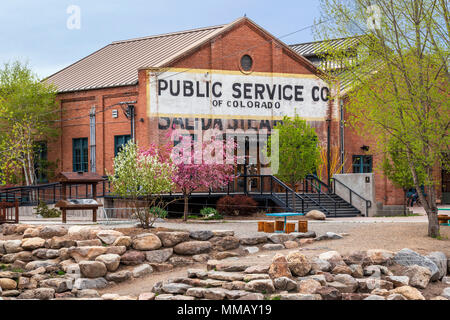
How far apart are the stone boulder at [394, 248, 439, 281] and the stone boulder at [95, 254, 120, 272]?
274 inches

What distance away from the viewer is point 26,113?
1463 inches

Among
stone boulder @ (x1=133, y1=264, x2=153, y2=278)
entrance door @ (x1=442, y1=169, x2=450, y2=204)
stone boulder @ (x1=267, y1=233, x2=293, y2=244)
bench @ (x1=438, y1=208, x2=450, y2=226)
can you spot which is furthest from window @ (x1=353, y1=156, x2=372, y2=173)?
stone boulder @ (x1=133, y1=264, x2=153, y2=278)

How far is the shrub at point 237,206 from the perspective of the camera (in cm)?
2773

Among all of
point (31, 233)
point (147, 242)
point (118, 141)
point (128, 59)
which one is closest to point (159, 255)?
point (147, 242)

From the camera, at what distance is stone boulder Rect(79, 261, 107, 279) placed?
1574 cm

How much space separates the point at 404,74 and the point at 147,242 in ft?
28.0

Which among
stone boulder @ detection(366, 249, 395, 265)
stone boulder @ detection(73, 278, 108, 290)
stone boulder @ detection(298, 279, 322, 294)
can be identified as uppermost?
stone boulder @ detection(366, 249, 395, 265)

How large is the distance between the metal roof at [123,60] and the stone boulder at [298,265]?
19441mm

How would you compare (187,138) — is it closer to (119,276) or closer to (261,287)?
(119,276)

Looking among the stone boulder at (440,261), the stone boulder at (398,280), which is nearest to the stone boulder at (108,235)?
the stone boulder at (398,280)

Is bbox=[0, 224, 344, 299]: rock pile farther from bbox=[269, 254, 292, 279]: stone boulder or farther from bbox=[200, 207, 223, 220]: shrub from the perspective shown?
bbox=[200, 207, 223, 220]: shrub

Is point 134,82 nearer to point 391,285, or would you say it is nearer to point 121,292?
point 121,292

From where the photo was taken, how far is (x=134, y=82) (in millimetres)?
33312

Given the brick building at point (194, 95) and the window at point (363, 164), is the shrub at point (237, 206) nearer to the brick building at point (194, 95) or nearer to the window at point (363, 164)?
the brick building at point (194, 95)
